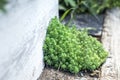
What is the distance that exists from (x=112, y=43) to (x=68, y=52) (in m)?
0.77

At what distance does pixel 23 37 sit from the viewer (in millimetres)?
2203

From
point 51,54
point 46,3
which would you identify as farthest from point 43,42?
point 46,3

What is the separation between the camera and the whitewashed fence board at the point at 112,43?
2834 mm

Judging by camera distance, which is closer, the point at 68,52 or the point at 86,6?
the point at 68,52

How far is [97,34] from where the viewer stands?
355cm

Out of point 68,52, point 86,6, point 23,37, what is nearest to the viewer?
point 23,37

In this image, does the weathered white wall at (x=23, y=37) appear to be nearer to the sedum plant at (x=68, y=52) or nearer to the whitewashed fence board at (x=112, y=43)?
the sedum plant at (x=68, y=52)

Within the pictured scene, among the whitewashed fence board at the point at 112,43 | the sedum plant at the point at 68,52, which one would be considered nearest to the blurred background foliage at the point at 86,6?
the whitewashed fence board at the point at 112,43

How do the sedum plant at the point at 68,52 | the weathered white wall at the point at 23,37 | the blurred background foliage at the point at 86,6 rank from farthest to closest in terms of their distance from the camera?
the blurred background foliage at the point at 86,6 → the sedum plant at the point at 68,52 → the weathered white wall at the point at 23,37

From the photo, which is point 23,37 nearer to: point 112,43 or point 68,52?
point 68,52

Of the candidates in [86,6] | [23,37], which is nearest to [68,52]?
[23,37]

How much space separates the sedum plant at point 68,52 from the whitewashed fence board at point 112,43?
94mm

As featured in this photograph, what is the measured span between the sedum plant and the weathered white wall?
8cm

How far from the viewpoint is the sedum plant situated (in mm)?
2740
